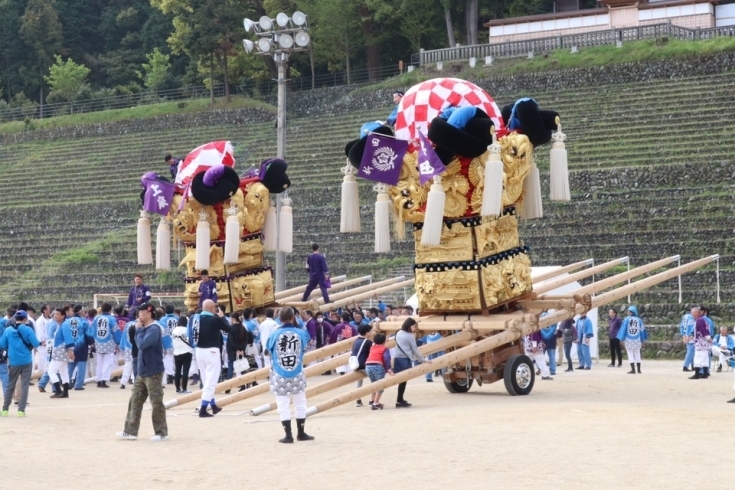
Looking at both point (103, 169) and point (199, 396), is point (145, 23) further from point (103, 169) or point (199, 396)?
point (199, 396)

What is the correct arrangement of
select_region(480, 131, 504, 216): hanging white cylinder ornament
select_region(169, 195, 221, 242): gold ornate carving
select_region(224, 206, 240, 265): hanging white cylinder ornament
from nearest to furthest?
select_region(480, 131, 504, 216): hanging white cylinder ornament
select_region(224, 206, 240, 265): hanging white cylinder ornament
select_region(169, 195, 221, 242): gold ornate carving

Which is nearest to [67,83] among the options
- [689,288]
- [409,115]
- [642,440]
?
[689,288]

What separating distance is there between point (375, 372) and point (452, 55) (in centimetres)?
3150

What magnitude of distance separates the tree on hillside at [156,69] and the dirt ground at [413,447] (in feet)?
144

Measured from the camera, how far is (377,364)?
1530 centimetres

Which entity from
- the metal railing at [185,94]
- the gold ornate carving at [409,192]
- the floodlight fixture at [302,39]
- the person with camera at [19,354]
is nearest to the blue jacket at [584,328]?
the gold ornate carving at [409,192]

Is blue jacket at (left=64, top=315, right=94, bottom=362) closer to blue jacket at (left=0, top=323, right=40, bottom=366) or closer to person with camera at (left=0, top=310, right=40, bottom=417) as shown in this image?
person with camera at (left=0, top=310, right=40, bottom=417)

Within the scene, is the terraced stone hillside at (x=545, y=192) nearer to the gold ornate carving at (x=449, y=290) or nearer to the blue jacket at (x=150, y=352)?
the gold ornate carving at (x=449, y=290)

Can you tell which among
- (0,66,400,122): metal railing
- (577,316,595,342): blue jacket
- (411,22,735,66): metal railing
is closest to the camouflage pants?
(577,316,595,342): blue jacket

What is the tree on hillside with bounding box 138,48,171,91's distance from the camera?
5891 centimetres

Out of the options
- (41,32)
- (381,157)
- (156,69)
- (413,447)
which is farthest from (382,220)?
(41,32)

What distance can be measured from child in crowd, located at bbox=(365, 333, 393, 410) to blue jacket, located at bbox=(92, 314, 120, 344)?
648cm

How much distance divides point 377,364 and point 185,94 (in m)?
43.6

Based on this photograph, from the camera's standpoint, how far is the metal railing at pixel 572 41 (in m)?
41.1
